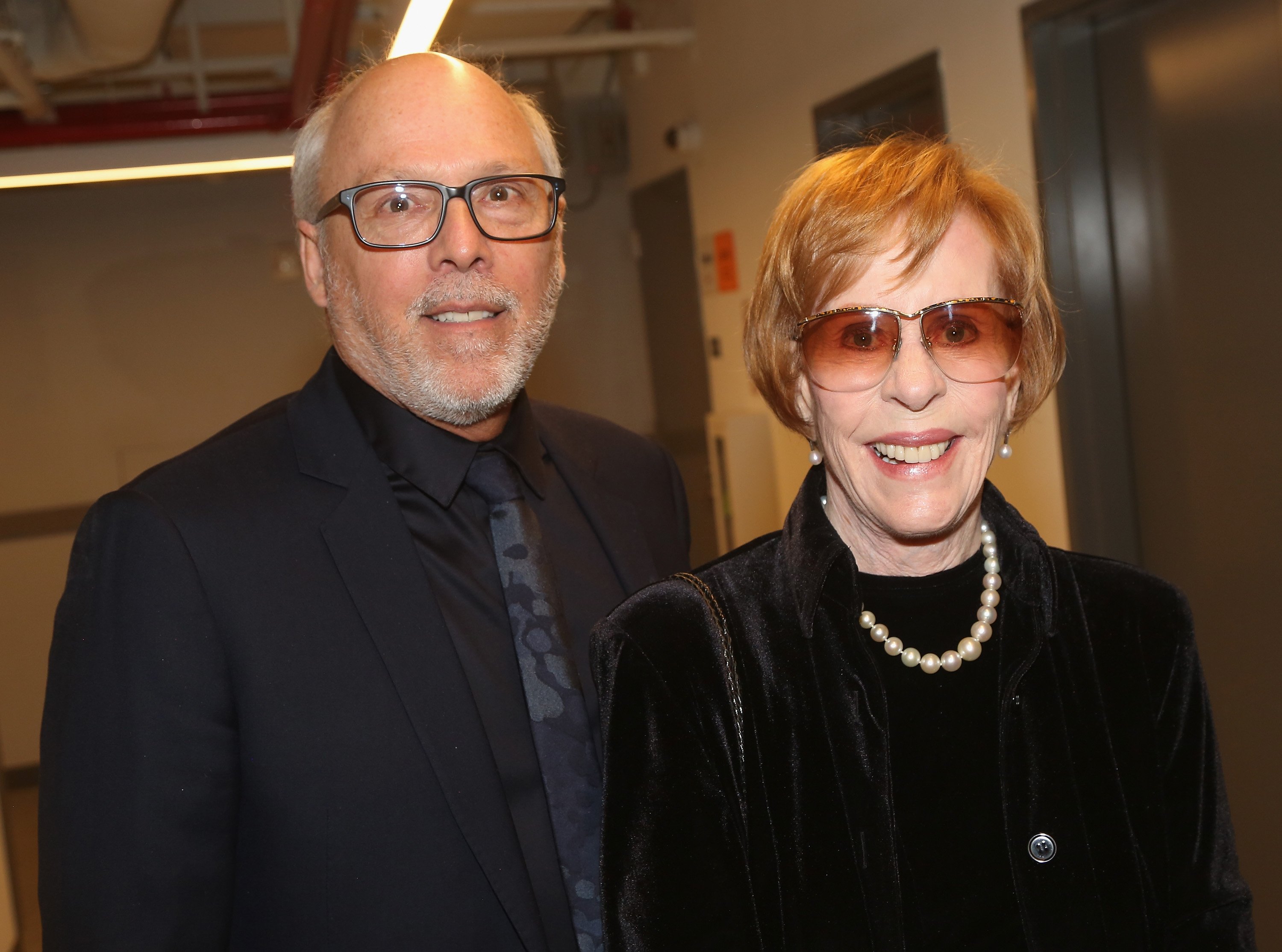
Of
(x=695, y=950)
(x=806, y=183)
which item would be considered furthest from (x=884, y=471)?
(x=695, y=950)

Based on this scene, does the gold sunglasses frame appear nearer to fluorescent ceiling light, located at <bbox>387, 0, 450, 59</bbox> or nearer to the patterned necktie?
the patterned necktie

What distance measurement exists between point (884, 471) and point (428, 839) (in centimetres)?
71

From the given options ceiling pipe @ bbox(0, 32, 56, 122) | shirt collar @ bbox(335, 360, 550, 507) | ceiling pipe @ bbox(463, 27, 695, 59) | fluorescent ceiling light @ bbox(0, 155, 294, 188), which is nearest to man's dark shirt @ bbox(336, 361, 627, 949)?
shirt collar @ bbox(335, 360, 550, 507)

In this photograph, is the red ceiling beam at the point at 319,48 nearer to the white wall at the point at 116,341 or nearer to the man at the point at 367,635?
the white wall at the point at 116,341

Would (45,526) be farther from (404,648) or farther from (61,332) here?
(404,648)

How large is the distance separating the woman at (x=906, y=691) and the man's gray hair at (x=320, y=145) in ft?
1.76

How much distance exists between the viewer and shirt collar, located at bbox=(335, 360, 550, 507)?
1482mm

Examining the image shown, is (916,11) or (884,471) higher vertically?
(916,11)

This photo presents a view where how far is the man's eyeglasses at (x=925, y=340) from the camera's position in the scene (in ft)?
4.06

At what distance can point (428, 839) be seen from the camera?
4.29 feet

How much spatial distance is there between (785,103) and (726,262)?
0.90 meters

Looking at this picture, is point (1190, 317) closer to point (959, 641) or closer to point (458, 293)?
point (959, 641)

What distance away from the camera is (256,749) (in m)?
1.30

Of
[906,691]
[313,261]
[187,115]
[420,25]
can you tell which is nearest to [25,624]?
[187,115]
